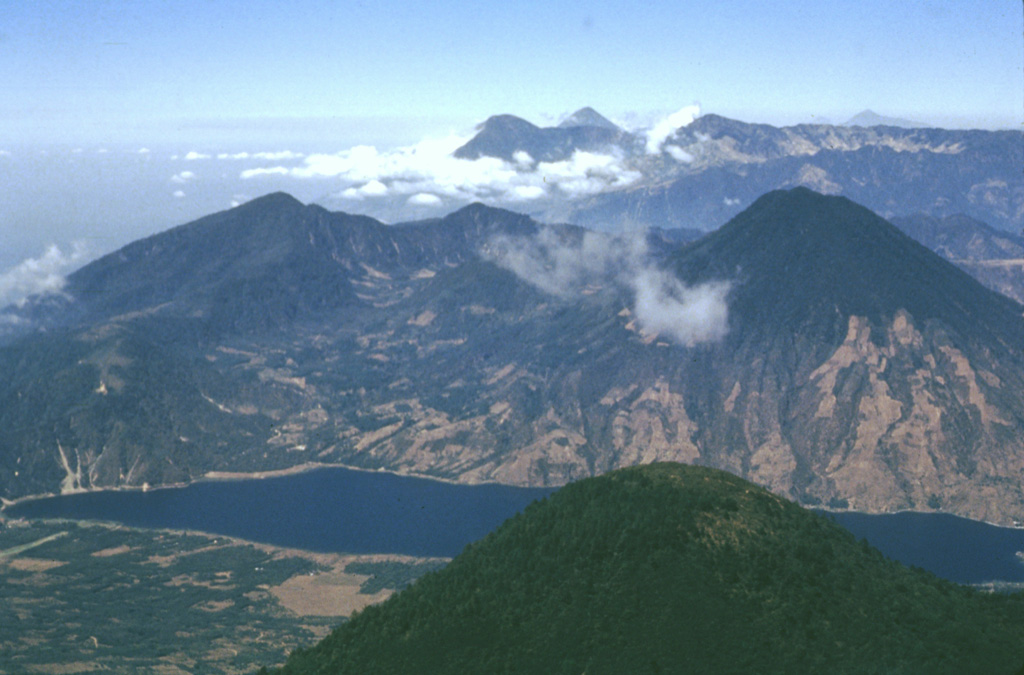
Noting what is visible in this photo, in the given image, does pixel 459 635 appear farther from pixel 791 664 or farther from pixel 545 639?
pixel 791 664

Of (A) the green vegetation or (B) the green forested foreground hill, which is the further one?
(A) the green vegetation

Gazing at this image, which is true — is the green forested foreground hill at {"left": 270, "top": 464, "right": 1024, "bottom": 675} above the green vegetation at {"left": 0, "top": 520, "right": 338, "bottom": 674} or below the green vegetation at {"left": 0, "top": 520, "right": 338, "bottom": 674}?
above

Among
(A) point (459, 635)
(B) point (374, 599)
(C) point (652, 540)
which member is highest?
(C) point (652, 540)

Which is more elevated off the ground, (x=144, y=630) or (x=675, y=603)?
(x=675, y=603)

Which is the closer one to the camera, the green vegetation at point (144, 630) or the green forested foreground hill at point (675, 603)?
the green forested foreground hill at point (675, 603)

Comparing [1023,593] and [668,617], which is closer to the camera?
[668,617]

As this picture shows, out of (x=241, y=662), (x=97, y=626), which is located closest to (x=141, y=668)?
(x=241, y=662)

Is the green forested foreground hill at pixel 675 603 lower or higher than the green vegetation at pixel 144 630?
higher

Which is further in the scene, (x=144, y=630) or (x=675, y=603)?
(x=144, y=630)
